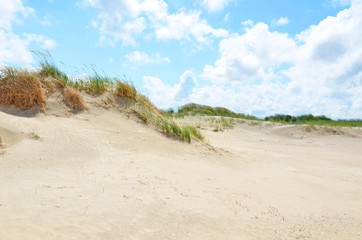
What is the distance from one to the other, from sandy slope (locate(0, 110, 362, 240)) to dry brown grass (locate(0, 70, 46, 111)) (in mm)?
487

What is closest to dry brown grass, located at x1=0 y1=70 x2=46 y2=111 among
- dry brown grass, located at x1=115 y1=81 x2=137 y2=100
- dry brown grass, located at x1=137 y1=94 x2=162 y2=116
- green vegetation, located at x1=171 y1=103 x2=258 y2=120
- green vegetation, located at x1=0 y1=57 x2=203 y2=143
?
green vegetation, located at x1=0 y1=57 x2=203 y2=143

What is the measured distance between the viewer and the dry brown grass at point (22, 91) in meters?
8.24

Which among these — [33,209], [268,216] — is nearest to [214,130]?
[268,216]

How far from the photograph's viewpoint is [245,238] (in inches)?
175

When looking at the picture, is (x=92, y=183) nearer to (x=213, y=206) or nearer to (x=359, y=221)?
(x=213, y=206)

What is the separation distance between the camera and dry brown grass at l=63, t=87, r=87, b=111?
8.73 metres

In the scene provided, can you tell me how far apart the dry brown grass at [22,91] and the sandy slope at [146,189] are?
487 millimetres

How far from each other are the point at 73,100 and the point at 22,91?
1.00m

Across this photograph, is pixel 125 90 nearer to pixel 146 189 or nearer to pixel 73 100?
pixel 73 100

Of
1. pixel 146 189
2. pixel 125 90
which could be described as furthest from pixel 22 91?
pixel 146 189

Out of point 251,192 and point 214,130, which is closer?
point 251,192

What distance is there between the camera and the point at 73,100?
877cm

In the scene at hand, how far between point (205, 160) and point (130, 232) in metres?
4.23

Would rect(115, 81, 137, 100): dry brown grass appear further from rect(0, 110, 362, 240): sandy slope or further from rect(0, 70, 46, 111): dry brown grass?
rect(0, 70, 46, 111): dry brown grass
